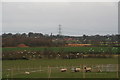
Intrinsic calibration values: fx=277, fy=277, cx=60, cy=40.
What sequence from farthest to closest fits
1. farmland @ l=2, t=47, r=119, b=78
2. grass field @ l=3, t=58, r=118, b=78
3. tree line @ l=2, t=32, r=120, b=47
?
1. tree line @ l=2, t=32, r=120, b=47
2. farmland @ l=2, t=47, r=119, b=78
3. grass field @ l=3, t=58, r=118, b=78

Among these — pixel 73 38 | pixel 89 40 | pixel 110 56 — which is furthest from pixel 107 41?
pixel 110 56

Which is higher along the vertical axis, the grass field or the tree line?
the tree line

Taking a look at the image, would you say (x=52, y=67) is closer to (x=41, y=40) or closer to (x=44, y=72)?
(x=44, y=72)

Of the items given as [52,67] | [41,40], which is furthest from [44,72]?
[41,40]

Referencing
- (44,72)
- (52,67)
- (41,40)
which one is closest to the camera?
(44,72)

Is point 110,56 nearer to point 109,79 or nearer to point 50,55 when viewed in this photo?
point 50,55

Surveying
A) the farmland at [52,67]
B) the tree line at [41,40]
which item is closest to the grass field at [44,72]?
the farmland at [52,67]

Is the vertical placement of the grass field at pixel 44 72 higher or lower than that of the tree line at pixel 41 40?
lower

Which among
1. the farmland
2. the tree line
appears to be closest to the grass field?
the farmland

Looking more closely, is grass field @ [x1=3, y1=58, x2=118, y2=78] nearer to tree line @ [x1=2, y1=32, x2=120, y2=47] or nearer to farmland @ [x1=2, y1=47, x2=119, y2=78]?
farmland @ [x1=2, y1=47, x2=119, y2=78]

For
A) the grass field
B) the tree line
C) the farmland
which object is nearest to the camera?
the grass field

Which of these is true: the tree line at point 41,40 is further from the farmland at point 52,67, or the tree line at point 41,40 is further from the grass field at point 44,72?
the grass field at point 44,72

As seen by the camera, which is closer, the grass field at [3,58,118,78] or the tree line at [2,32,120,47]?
the grass field at [3,58,118,78]

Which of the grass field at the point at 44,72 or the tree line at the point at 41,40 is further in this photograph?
the tree line at the point at 41,40
